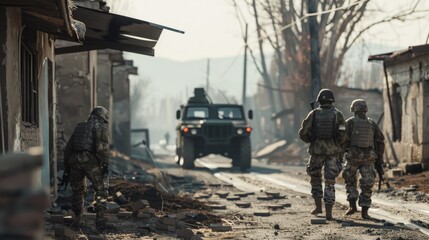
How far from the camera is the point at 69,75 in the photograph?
19.2 metres

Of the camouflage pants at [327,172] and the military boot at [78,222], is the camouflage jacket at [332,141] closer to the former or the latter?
the camouflage pants at [327,172]

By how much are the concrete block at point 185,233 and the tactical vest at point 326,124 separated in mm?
2543

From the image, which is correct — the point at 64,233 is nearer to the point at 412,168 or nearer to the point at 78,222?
the point at 78,222

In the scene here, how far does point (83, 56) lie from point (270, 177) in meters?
5.78

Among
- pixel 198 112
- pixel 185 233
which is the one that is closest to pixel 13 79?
pixel 185 233

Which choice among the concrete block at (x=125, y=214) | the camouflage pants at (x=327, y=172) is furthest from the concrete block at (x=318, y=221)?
the concrete block at (x=125, y=214)

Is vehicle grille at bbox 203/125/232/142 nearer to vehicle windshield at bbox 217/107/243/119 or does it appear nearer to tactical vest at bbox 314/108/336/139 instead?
vehicle windshield at bbox 217/107/243/119

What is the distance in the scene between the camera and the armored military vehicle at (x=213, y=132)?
976 inches

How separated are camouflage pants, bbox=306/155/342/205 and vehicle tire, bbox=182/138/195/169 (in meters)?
14.3

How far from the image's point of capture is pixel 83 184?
9234 millimetres

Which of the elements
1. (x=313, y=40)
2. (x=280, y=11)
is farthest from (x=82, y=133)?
(x=280, y=11)

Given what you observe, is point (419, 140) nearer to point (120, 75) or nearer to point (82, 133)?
A: point (82, 133)

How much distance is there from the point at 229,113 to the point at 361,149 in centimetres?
1518

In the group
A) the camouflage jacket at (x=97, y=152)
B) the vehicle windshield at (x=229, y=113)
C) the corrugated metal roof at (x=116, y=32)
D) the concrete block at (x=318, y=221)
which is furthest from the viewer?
the vehicle windshield at (x=229, y=113)
